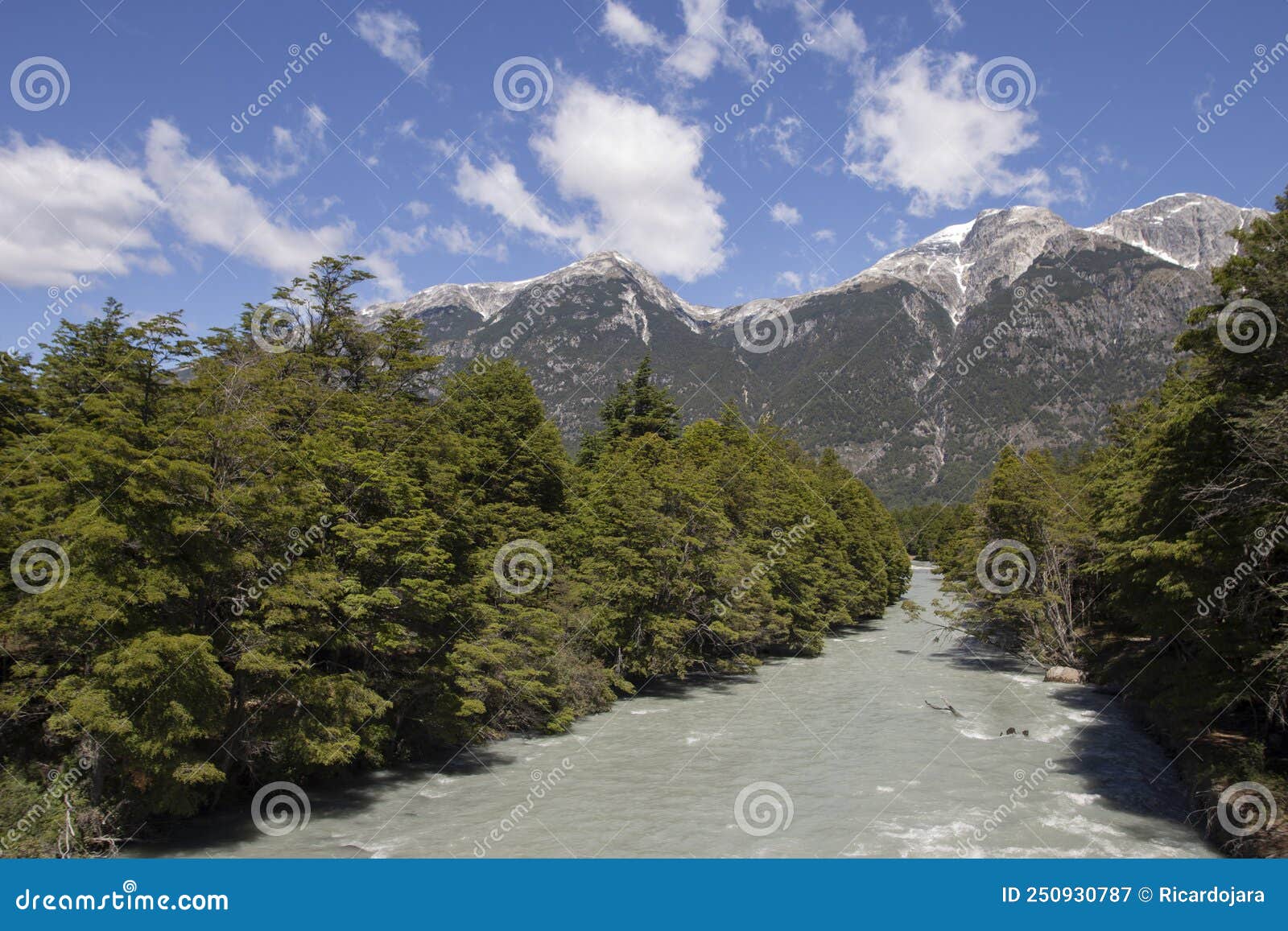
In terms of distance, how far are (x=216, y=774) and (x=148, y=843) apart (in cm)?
281

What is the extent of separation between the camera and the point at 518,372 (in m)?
44.1

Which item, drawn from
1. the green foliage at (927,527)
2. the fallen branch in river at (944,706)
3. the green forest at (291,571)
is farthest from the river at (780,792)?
the green foliage at (927,527)

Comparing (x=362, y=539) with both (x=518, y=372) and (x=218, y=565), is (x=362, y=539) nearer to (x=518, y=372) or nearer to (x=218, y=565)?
(x=218, y=565)

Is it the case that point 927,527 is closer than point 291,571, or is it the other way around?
point 291,571

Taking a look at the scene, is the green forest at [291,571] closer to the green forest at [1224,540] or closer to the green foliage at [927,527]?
the green forest at [1224,540]

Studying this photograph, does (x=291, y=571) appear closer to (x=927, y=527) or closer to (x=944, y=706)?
(x=944, y=706)

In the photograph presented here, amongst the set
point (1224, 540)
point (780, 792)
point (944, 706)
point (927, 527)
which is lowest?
point (944, 706)

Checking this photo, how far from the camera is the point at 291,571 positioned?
1981 centimetres

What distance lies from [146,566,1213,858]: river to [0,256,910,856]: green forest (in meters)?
1.97

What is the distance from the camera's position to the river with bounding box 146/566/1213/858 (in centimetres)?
1817

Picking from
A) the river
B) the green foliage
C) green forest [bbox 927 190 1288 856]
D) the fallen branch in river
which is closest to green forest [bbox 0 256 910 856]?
the river

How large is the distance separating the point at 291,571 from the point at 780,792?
15.1 m

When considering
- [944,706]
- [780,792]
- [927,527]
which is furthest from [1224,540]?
[927,527]

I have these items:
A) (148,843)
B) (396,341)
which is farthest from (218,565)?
(396,341)
